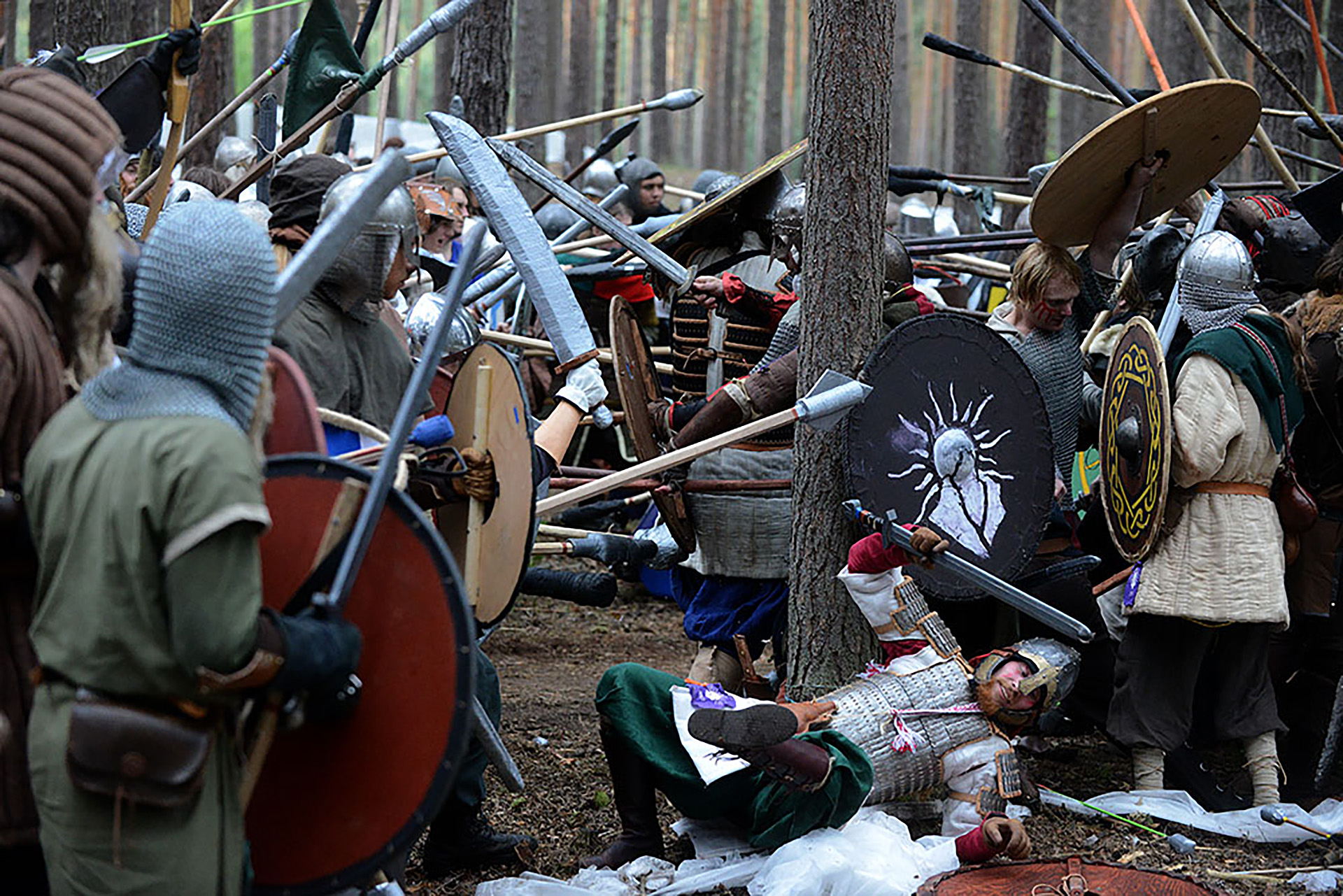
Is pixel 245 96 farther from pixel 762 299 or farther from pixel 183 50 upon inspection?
pixel 762 299

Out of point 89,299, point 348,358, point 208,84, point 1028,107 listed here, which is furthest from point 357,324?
point 1028,107

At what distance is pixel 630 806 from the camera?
348 cm

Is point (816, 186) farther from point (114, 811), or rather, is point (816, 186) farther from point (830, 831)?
point (114, 811)

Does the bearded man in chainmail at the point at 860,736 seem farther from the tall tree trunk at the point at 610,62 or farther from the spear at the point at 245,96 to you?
the tall tree trunk at the point at 610,62

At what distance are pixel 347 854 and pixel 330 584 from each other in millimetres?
416

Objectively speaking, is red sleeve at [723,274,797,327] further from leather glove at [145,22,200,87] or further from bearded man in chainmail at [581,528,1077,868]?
leather glove at [145,22,200,87]

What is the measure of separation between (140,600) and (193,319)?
1.27 ft

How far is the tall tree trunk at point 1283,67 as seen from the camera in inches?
317

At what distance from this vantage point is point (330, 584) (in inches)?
82.7

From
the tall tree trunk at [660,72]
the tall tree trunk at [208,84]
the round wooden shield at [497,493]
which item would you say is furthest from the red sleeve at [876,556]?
the tall tree trunk at [660,72]

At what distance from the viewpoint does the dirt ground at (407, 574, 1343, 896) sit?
12.1 ft

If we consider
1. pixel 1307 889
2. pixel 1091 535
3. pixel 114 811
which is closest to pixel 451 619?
pixel 114 811

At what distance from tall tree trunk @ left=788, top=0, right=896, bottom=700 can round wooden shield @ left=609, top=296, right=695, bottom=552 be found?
1.93 feet

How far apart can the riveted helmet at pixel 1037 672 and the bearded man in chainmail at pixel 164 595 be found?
2167mm
